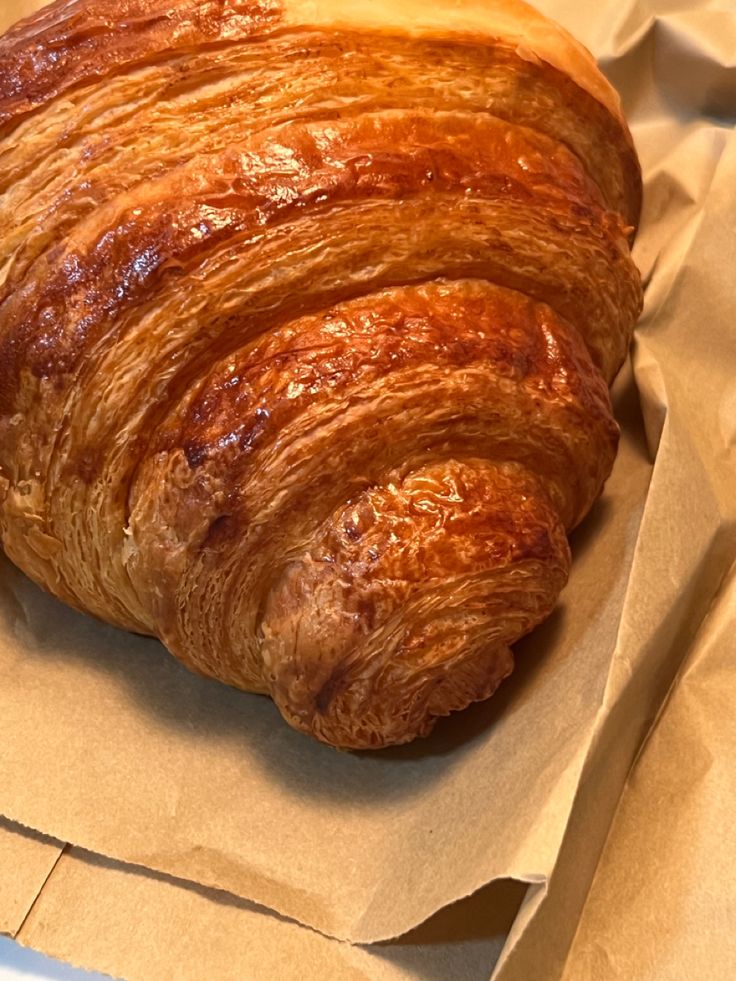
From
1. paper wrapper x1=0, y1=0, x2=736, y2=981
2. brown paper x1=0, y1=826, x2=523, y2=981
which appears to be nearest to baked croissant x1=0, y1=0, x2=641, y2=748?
paper wrapper x1=0, y1=0, x2=736, y2=981

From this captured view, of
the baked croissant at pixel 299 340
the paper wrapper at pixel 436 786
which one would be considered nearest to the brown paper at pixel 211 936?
the paper wrapper at pixel 436 786

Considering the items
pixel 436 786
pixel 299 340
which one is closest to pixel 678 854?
pixel 436 786

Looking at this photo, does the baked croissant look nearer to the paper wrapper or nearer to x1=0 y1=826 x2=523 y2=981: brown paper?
the paper wrapper

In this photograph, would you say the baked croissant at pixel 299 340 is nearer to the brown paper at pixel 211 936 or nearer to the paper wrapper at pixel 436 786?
the paper wrapper at pixel 436 786

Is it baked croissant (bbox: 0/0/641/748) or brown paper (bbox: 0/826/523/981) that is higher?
baked croissant (bbox: 0/0/641/748)

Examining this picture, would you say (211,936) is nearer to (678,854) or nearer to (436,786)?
(436,786)

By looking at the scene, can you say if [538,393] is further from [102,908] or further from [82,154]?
[102,908]

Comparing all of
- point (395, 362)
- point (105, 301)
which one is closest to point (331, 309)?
point (395, 362)

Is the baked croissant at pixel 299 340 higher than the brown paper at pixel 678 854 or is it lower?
higher
